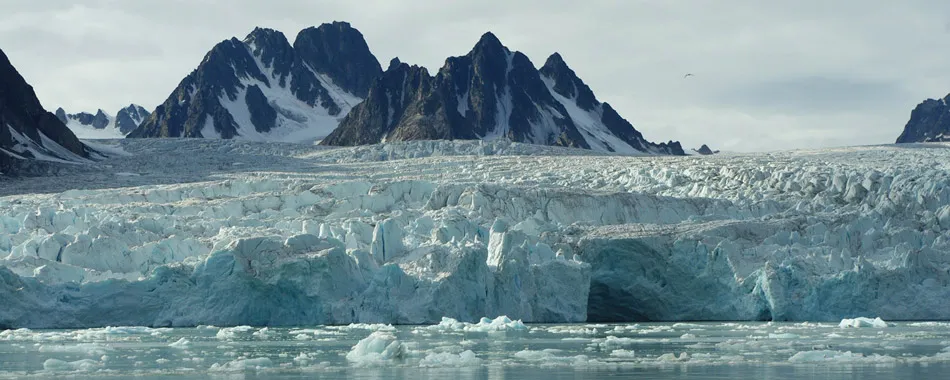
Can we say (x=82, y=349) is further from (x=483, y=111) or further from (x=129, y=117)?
(x=129, y=117)

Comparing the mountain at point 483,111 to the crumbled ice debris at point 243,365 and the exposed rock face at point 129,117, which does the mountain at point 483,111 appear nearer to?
the exposed rock face at point 129,117

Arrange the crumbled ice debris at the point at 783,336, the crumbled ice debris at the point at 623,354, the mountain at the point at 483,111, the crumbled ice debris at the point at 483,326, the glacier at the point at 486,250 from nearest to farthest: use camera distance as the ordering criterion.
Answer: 1. the crumbled ice debris at the point at 623,354
2. the crumbled ice debris at the point at 783,336
3. the crumbled ice debris at the point at 483,326
4. the glacier at the point at 486,250
5. the mountain at the point at 483,111

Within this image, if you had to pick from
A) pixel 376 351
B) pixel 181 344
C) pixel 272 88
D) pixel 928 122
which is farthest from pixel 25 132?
pixel 272 88

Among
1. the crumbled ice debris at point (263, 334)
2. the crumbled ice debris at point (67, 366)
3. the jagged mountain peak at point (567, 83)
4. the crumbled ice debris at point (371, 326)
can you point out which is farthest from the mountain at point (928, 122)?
the crumbled ice debris at point (67, 366)

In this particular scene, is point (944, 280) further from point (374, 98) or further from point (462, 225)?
point (374, 98)

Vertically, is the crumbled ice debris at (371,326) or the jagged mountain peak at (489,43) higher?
the jagged mountain peak at (489,43)

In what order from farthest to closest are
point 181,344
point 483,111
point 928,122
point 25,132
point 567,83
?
point 567,83 < point 483,111 < point 928,122 < point 25,132 < point 181,344

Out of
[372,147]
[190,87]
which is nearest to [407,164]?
[372,147]
